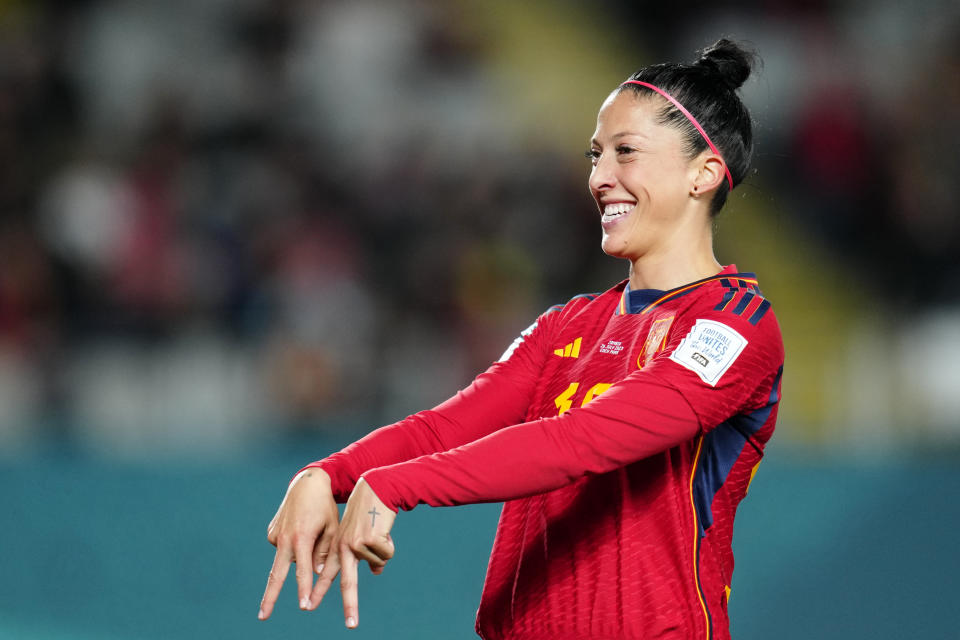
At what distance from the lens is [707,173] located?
1944 mm

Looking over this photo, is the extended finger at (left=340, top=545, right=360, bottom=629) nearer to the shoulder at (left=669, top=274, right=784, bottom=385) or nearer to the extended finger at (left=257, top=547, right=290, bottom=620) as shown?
the extended finger at (left=257, top=547, right=290, bottom=620)

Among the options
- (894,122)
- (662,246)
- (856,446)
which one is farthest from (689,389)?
(894,122)

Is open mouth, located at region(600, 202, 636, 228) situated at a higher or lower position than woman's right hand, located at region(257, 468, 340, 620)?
higher

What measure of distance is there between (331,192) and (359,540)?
4.60 metres

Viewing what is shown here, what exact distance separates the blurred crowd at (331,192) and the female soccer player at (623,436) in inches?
105

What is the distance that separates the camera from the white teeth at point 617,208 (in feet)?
6.37

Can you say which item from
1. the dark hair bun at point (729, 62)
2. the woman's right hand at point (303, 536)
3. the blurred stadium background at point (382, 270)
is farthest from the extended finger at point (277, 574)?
the blurred stadium background at point (382, 270)

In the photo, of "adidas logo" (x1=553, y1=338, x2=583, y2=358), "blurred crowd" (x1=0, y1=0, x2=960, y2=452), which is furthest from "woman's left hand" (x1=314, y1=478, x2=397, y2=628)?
"blurred crowd" (x1=0, y1=0, x2=960, y2=452)

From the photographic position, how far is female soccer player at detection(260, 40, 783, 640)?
62.1 inches

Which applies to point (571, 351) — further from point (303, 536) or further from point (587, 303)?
point (303, 536)

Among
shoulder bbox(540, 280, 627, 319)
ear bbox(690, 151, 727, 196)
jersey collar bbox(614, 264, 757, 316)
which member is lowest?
jersey collar bbox(614, 264, 757, 316)

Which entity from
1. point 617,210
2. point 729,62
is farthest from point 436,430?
point 729,62

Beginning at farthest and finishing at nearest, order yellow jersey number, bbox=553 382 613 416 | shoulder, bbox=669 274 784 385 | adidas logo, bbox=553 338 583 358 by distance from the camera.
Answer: adidas logo, bbox=553 338 583 358
yellow jersey number, bbox=553 382 613 416
shoulder, bbox=669 274 784 385

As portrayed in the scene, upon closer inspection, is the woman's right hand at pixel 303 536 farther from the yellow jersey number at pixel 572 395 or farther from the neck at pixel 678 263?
the neck at pixel 678 263
